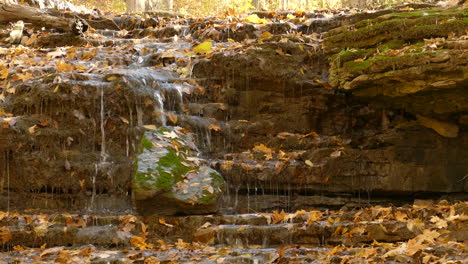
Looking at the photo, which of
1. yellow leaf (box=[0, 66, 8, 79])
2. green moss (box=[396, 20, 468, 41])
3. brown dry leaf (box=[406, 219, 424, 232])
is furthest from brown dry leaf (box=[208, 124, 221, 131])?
yellow leaf (box=[0, 66, 8, 79])

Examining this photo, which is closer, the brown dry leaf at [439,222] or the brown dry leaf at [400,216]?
the brown dry leaf at [439,222]

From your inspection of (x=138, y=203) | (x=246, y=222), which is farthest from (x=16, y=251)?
(x=246, y=222)

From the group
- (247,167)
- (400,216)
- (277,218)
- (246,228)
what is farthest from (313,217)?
(247,167)

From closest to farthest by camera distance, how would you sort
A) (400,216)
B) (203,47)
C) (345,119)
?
(400,216) < (345,119) < (203,47)

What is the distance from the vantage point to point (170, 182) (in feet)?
18.6

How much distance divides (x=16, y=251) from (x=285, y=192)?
12.2 feet

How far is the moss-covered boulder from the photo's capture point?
5527 mm

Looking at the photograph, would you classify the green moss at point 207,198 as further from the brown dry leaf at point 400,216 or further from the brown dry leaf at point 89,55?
the brown dry leaf at point 89,55

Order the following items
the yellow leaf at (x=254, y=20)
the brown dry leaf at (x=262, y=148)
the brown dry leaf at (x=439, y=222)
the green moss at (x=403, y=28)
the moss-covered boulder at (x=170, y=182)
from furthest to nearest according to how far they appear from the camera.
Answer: the yellow leaf at (x=254, y=20), the brown dry leaf at (x=262, y=148), the green moss at (x=403, y=28), the moss-covered boulder at (x=170, y=182), the brown dry leaf at (x=439, y=222)

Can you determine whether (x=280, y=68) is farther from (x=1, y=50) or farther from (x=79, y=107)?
(x=1, y=50)

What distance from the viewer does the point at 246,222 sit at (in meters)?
5.45

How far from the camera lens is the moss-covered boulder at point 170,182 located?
18.1 ft

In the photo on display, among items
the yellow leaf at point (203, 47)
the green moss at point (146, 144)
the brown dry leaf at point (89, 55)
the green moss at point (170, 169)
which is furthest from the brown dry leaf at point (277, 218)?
the brown dry leaf at point (89, 55)

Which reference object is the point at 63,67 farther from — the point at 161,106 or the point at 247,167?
the point at 247,167
